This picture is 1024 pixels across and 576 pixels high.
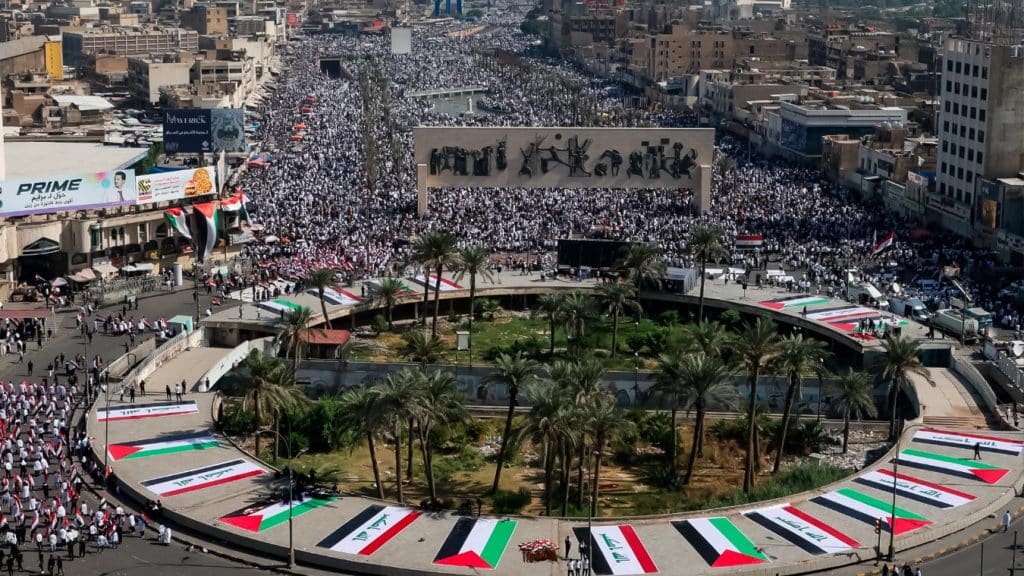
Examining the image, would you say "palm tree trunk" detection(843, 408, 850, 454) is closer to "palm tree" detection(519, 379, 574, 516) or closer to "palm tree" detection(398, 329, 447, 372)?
"palm tree" detection(519, 379, 574, 516)

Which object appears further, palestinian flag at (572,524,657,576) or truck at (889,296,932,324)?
truck at (889,296,932,324)

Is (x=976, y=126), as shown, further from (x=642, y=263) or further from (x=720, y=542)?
(x=720, y=542)

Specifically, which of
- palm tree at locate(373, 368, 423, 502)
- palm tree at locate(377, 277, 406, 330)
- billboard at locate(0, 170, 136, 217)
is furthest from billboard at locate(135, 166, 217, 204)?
palm tree at locate(373, 368, 423, 502)

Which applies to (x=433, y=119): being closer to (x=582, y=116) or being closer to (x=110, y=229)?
(x=582, y=116)

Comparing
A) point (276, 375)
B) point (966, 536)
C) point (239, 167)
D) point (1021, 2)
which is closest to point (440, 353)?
point (276, 375)

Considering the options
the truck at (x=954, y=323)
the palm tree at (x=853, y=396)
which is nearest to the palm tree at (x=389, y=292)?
the palm tree at (x=853, y=396)

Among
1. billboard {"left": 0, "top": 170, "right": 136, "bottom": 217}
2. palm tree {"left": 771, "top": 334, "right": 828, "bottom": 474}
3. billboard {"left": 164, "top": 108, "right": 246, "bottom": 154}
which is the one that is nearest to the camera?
palm tree {"left": 771, "top": 334, "right": 828, "bottom": 474}

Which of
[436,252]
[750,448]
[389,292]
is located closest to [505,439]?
[750,448]

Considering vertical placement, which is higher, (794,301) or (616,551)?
(794,301)
